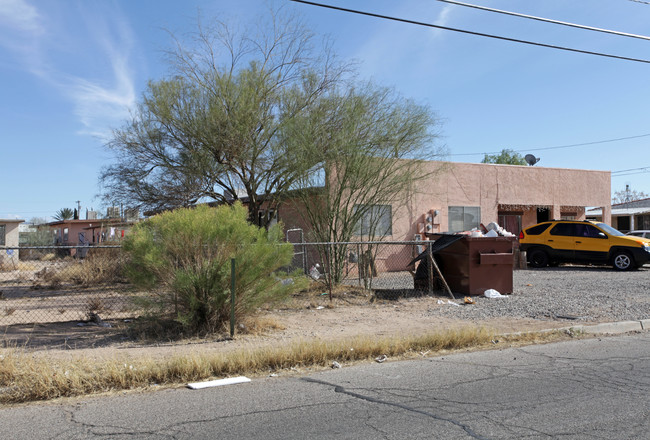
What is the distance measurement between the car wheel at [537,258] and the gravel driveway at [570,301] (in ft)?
10.8

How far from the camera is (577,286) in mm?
14625

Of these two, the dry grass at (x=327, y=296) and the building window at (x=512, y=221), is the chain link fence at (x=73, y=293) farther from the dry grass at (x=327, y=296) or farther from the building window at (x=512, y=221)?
the building window at (x=512, y=221)

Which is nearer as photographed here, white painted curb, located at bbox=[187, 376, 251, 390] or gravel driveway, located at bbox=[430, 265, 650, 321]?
white painted curb, located at bbox=[187, 376, 251, 390]

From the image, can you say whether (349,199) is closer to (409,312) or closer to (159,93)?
(409,312)

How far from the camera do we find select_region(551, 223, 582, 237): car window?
1961 centimetres

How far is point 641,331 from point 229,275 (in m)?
7.28

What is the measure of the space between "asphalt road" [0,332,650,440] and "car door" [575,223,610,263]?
13150 mm

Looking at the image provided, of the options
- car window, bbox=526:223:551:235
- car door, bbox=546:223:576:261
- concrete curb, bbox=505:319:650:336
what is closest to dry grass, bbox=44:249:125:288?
concrete curb, bbox=505:319:650:336

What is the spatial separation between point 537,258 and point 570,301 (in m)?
8.95

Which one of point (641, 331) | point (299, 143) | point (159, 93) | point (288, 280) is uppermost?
point (159, 93)

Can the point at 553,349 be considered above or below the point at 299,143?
below

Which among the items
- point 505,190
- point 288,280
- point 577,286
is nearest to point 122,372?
point 288,280

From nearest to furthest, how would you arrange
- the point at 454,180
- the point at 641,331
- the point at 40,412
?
the point at 40,412, the point at 641,331, the point at 454,180

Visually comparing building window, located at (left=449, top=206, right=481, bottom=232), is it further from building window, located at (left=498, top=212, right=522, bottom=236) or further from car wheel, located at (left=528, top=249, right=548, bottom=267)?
building window, located at (left=498, top=212, right=522, bottom=236)
